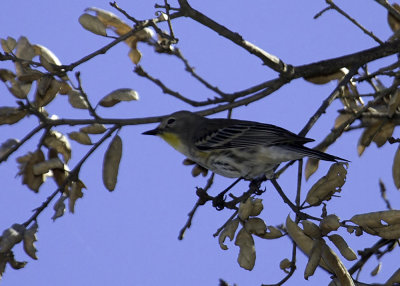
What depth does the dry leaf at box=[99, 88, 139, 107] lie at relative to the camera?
557cm

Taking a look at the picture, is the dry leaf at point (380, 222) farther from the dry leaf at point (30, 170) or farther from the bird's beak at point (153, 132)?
the bird's beak at point (153, 132)

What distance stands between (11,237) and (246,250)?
1.75 meters

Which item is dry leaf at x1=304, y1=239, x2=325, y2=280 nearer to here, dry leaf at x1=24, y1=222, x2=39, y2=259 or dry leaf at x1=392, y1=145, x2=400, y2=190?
dry leaf at x1=392, y1=145, x2=400, y2=190

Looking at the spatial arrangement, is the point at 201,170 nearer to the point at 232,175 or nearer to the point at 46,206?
the point at 232,175

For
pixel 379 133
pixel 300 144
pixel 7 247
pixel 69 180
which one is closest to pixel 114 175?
pixel 69 180

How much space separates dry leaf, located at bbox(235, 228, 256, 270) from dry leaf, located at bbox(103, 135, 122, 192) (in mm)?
1224

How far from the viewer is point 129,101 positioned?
5.56 metres

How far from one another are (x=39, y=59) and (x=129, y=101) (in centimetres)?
84

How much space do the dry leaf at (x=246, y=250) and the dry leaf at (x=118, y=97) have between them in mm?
1442

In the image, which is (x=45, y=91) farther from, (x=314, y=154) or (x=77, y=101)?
(x=314, y=154)

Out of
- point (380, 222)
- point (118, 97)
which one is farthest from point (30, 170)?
point (380, 222)

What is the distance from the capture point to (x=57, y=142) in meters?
5.90

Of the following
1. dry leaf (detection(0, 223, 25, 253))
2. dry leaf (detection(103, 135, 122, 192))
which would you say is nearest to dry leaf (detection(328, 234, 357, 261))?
dry leaf (detection(103, 135, 122, 192))

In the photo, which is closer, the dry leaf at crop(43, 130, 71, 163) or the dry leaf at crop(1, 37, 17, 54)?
the dry leaf at crop(1, 37, 17, 54)
